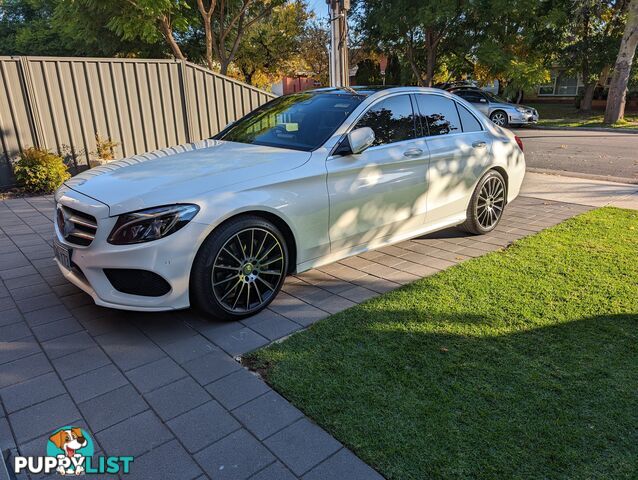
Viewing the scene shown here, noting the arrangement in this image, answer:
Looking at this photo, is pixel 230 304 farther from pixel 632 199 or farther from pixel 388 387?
pixel 632 199

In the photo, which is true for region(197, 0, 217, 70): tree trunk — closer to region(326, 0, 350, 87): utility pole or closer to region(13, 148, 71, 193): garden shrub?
region(326, 0, 350, 87): utility pole

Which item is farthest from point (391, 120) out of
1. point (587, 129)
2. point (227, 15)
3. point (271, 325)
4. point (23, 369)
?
point (587, 129)

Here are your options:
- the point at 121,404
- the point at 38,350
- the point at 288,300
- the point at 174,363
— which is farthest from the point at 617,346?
the point at 38,350

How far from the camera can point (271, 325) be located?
3443 millimetres

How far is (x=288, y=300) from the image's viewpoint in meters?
3.86

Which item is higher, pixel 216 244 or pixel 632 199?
pixel 216 244

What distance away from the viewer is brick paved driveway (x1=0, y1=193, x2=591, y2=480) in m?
2.23

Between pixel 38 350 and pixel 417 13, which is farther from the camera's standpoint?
pixel 417 13

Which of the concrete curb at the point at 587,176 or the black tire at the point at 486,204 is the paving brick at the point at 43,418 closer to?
the black tire at the point at 486,204

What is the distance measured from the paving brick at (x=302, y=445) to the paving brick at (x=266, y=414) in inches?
2.0

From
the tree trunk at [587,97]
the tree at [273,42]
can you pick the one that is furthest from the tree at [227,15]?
the tree trunk at [587,97]

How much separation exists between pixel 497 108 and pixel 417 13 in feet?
21.7

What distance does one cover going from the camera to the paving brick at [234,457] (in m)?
2.13

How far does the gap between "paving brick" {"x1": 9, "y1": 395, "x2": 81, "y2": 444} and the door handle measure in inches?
129
